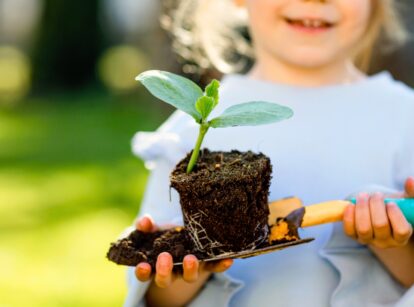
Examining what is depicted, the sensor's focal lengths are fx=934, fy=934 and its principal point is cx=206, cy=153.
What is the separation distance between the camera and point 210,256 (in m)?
1.86

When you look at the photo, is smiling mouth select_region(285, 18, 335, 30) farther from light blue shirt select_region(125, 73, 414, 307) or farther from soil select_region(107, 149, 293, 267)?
soil select_region(107, 149, 293, 267)

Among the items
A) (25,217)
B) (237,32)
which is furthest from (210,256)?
(25,217)

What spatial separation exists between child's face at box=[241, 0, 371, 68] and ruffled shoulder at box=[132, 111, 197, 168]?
0.99ft

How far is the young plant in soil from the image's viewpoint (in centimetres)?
176

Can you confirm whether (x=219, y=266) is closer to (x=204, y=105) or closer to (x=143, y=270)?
(x=143, y=270)

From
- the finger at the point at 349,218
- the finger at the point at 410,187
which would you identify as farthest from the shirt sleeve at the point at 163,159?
the finger at the point at 410,187

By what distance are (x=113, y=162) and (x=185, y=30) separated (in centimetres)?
323

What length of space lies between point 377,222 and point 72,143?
17.7ft

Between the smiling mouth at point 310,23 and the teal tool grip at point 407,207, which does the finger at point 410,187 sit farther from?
the smiling mouth at point 310,23

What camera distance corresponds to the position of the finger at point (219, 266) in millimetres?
1893

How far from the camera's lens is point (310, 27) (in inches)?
90.0

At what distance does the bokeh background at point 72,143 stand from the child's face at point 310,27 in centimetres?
152

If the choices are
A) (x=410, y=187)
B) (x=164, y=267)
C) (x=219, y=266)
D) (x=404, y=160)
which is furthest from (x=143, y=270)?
(x=404, y=160)

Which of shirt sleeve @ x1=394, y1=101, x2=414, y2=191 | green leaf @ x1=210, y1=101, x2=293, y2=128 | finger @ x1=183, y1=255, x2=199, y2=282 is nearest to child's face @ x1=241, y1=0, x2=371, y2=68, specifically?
shirt sleeve @ x1=394, y1=101, x2=414, y2=191
